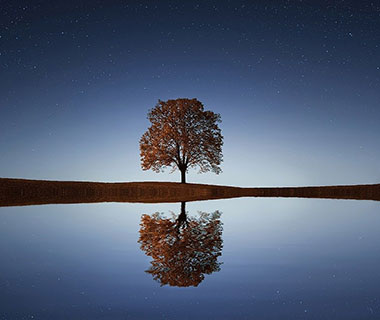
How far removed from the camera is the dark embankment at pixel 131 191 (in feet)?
88.9

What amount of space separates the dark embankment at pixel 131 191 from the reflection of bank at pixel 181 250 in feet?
50.9

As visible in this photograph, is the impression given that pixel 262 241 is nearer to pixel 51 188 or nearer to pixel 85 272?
A: pixel 85 272

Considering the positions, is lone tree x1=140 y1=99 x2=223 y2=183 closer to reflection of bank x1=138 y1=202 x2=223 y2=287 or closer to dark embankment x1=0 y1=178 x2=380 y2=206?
dark embankment x1=0 y1=178 x2=380 y2=206

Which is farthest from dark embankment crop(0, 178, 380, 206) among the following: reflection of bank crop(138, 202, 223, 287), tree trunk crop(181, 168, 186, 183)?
reflection of bank crop(138, 202, 223, 287)

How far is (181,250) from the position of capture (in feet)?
20.2

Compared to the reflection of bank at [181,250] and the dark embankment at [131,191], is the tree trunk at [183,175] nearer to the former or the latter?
the dark embankment at [131,191]

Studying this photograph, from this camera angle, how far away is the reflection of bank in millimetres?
4564

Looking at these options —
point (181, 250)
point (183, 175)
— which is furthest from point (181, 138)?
point (181, 250)

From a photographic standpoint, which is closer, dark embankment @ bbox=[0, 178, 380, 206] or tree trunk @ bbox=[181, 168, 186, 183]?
dark embankment @ bbox=[0, 178, 380, 206]

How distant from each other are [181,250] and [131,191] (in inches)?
1185

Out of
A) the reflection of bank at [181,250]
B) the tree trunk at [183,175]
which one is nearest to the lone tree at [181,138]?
the tree trunk at [183,175]

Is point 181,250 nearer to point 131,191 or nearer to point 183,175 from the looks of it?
point 131,191

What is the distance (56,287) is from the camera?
4062mm

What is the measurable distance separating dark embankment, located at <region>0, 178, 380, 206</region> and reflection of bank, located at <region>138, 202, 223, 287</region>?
15.5 m
